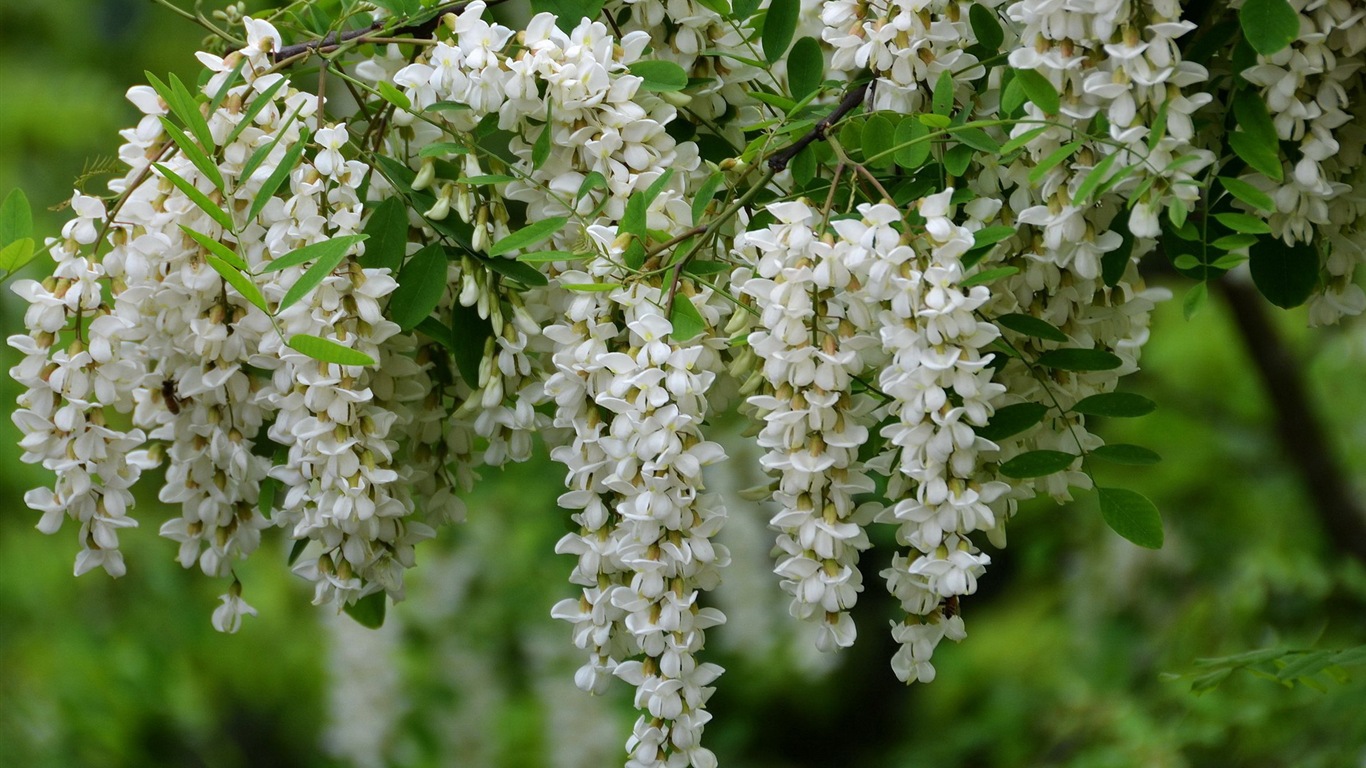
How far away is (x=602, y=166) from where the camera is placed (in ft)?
2.71

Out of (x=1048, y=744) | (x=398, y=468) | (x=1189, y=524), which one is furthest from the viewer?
→ (x=1189, y=524)

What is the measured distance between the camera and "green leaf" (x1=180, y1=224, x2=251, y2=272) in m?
0.79

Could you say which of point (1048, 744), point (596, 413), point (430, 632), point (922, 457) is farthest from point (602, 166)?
point (430, 632)

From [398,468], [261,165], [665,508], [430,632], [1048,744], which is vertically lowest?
[430,632]

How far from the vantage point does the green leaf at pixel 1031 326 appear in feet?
2.64

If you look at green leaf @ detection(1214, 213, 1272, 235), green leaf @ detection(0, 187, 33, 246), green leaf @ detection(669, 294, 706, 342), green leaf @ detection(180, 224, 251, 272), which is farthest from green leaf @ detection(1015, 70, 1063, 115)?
green leaf @ detection(0, 187, 33, 246)

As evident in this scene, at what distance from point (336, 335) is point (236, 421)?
0.15 m

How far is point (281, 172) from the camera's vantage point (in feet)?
2.61

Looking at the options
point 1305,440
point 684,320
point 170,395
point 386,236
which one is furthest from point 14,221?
point 1305,440

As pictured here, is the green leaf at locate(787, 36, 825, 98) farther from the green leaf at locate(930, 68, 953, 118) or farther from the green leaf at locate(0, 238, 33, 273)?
the green leaf at locate(0, 238, 33, 273)

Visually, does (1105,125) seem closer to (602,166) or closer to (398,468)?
(602,166)

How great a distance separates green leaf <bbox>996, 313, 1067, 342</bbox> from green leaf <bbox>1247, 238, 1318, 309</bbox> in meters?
0.18

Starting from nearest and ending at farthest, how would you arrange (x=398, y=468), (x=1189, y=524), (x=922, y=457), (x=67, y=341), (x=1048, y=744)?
(x=922, y=457) → (x=67, y=341) → (x=398, y=468) → (x=1048, y=744) → (x=1189, y=524)

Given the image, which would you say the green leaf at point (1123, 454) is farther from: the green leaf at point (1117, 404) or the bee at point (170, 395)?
the bee at point (170, 395)
